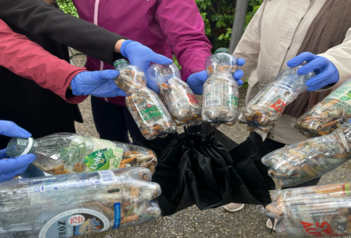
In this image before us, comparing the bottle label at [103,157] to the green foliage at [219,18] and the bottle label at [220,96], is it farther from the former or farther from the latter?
the green foliage at [219,18]

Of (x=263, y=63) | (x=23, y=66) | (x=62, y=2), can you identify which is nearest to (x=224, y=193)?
(x=263, y=63)

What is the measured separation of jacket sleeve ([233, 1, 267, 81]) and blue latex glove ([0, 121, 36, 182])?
1.46 meters

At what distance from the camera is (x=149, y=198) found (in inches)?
36.5

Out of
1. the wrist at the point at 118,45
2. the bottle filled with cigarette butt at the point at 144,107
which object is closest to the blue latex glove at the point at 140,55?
the wrist at the point at 118,45

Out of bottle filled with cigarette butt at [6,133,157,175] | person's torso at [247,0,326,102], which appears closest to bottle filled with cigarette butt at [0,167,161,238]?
bottle filled with cigarette butt at [6,133,157,175]

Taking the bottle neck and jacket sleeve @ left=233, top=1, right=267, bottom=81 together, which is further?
jacket sleeve @ left=233, top=1, right=267, bottom=81

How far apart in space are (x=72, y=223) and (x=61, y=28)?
104 cm

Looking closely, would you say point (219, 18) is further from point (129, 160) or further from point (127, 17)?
point (129, 160)

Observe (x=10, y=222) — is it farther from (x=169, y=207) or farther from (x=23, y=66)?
(x=23, y=66)

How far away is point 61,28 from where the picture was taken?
4.31 feet

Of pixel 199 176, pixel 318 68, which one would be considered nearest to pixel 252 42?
pixel 318 68

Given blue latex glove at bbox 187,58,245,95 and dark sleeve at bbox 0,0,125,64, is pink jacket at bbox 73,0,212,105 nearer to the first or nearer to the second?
blue latex glove at bbox 187,58,245,95

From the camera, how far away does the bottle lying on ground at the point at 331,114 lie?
960mm

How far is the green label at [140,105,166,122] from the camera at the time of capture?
108 cm
